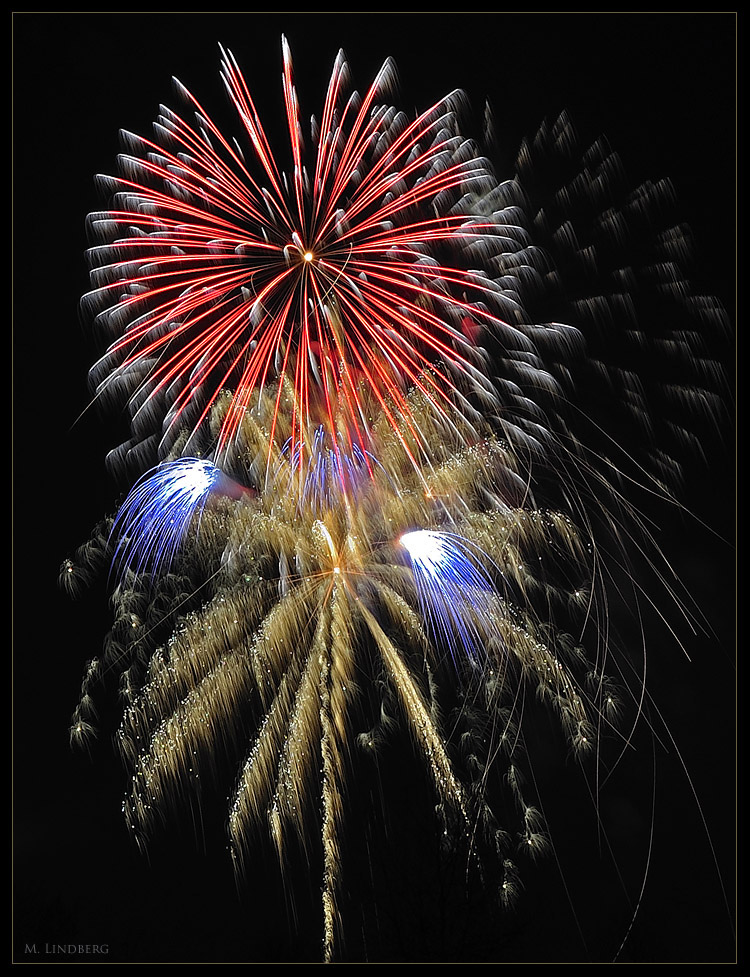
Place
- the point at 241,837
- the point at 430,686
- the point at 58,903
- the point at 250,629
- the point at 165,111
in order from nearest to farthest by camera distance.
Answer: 1. the point at 165,111
2. the point at 241,837
3. the point at 250,629
4. the point at 430,686
5. the point at 58,903

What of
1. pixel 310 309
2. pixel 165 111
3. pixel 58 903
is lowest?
pixel 58 903

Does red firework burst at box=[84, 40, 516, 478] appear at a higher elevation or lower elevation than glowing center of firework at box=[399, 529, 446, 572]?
higher

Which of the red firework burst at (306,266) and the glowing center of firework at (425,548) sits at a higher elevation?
the red firework burst at (306,266)

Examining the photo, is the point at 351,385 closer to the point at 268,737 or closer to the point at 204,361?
the point at 204,361

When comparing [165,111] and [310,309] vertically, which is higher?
[165,111]

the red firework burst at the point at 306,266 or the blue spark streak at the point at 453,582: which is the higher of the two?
the red firework burst at the point at 306,266

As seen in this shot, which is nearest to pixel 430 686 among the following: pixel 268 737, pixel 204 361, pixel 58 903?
Result: pixel 268 737

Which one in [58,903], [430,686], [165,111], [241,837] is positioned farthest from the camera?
[58,903]

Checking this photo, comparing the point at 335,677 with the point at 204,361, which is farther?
the point at 335,677
